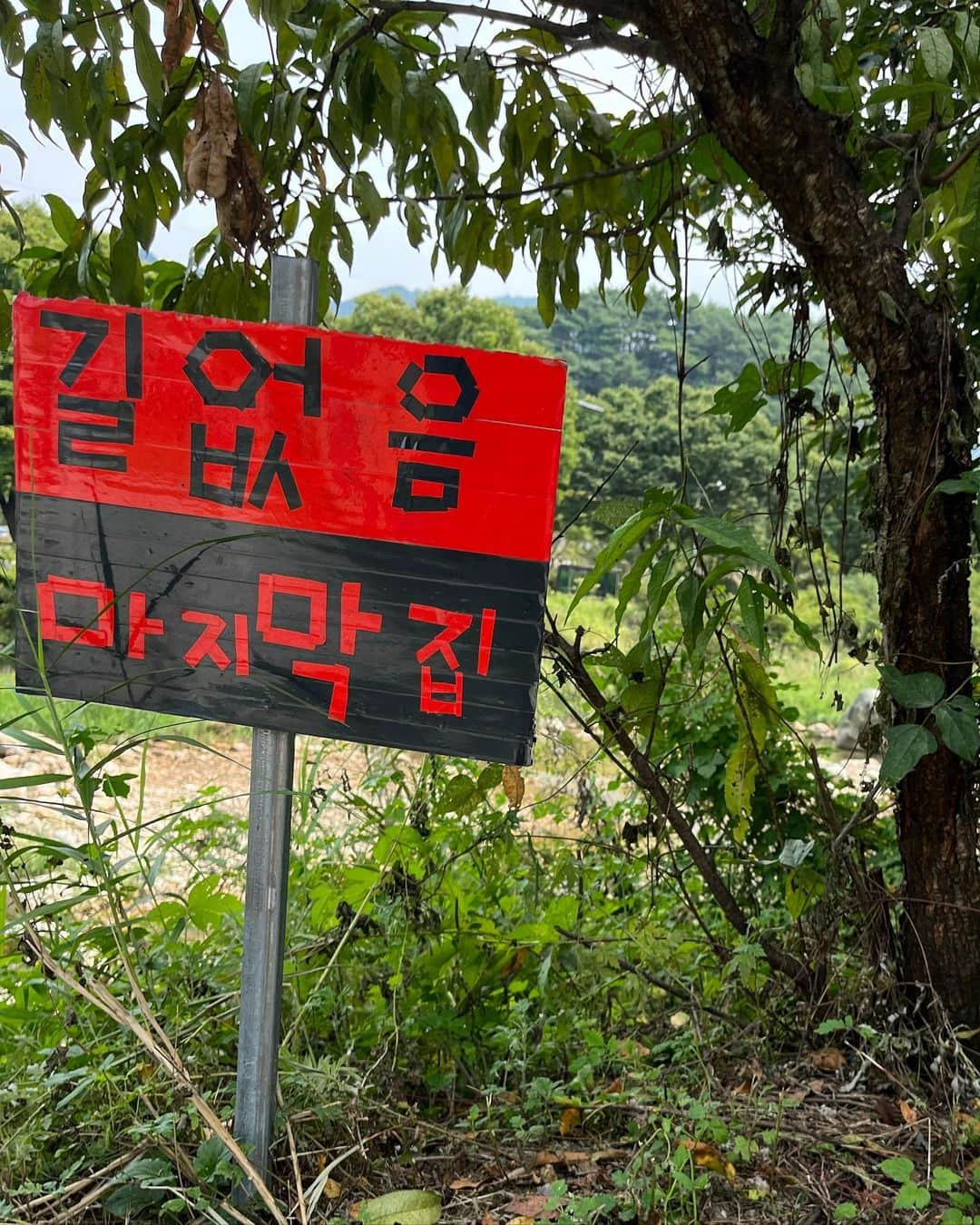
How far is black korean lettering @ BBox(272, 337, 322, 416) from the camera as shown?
1.12m

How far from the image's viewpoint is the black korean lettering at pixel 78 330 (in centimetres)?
116

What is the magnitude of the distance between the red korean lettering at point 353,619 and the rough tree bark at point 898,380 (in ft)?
2.52

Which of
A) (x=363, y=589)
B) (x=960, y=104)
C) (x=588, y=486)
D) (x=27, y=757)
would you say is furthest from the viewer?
(x=588, y=486)

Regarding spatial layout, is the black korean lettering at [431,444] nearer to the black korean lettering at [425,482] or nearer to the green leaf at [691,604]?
the black korean lettering at [425,482]

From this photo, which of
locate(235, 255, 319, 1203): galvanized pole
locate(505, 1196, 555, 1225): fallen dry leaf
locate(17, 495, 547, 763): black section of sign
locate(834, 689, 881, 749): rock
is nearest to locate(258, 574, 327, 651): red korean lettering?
locate(17, 495, 547, 763): black section of sign

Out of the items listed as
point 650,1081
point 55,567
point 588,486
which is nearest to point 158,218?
point 55,567

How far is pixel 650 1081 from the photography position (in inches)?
61.4

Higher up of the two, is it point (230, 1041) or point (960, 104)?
point (960, 104)

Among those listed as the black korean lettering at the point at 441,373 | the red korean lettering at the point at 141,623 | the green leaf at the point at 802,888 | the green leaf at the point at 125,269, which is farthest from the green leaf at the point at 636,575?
the green leaf at the point at 125,269

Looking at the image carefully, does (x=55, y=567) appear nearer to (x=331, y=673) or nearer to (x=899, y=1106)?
(x=331, y=673)

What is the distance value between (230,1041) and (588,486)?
20689mm

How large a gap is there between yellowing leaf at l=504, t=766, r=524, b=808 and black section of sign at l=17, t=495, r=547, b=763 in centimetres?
33

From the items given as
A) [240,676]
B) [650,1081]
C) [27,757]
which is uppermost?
[240,676]

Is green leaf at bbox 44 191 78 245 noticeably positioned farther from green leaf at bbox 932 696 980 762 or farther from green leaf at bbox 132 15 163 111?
green leaf at bbox 932 696 980 762
